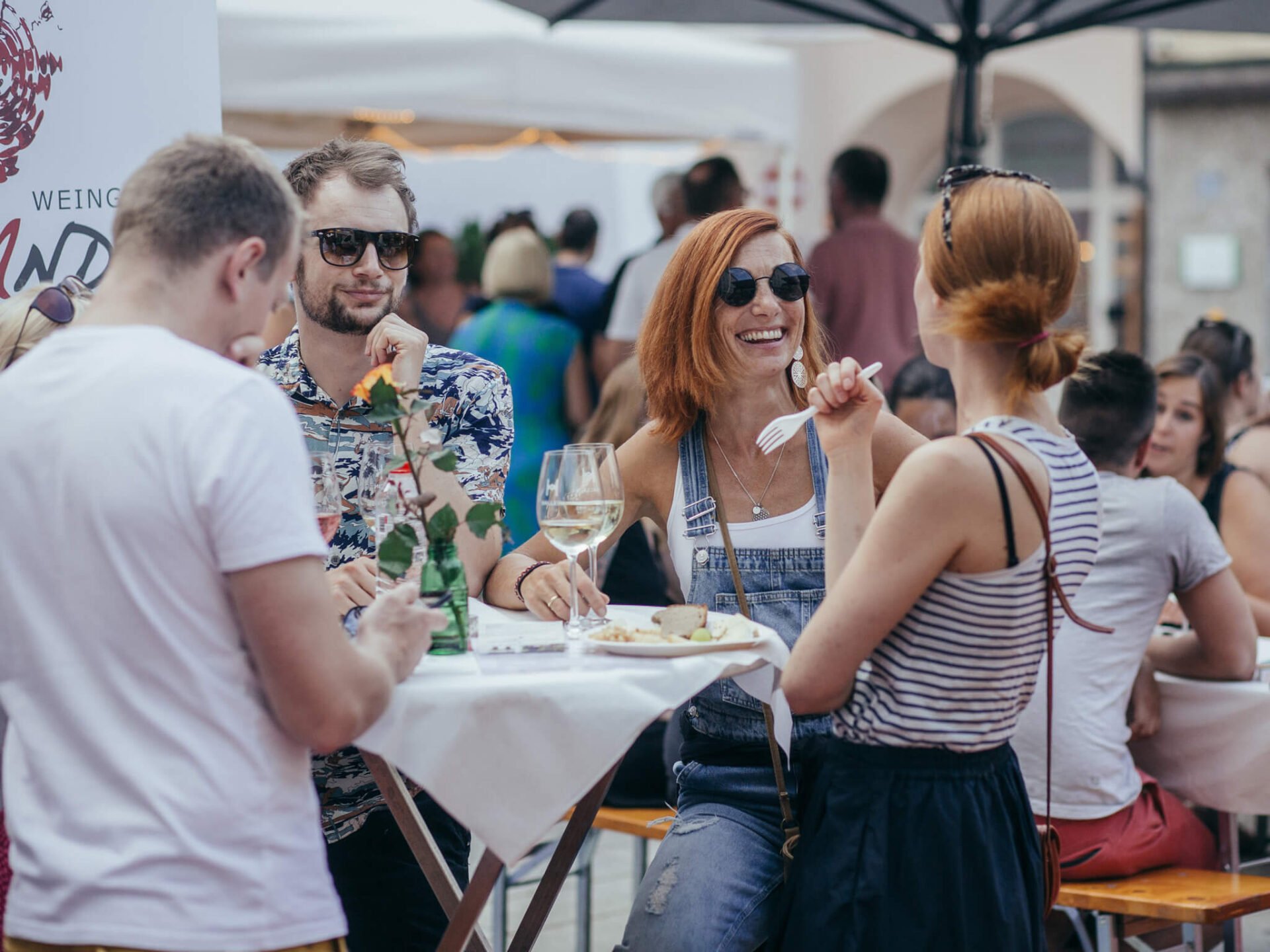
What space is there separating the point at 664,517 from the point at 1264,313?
32.9 ft

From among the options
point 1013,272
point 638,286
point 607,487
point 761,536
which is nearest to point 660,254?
point 638,286

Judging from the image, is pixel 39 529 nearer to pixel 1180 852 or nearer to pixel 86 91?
pixel 86 91

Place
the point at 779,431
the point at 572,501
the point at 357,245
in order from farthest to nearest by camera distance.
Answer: the point at 357,245, the point at 779,431, the point at 572,501

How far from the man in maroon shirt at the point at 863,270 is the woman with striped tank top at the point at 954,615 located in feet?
13.1

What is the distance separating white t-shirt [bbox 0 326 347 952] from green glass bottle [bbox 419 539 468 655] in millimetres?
483

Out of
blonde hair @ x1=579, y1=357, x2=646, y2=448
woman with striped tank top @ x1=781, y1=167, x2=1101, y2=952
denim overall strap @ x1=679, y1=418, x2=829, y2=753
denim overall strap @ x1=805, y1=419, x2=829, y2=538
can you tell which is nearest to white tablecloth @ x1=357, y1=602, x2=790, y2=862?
woman with striped tank top @ x1=781, y1=167, x2=1101, y2=952

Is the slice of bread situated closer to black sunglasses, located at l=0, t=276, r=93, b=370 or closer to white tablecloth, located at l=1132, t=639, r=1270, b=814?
black sunglasses, located at l=0, t=276, r=93, b=370

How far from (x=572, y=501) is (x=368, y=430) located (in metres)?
0.69

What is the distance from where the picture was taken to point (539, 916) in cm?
251

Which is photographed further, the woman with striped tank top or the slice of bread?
the slice of bread

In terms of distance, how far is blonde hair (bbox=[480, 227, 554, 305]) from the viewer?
606 centimetres

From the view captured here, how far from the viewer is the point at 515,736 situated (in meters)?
1.92

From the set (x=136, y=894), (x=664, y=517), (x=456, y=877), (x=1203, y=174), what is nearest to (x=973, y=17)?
(x=664, y=517)

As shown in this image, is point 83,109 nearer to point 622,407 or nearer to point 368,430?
point 368,430
